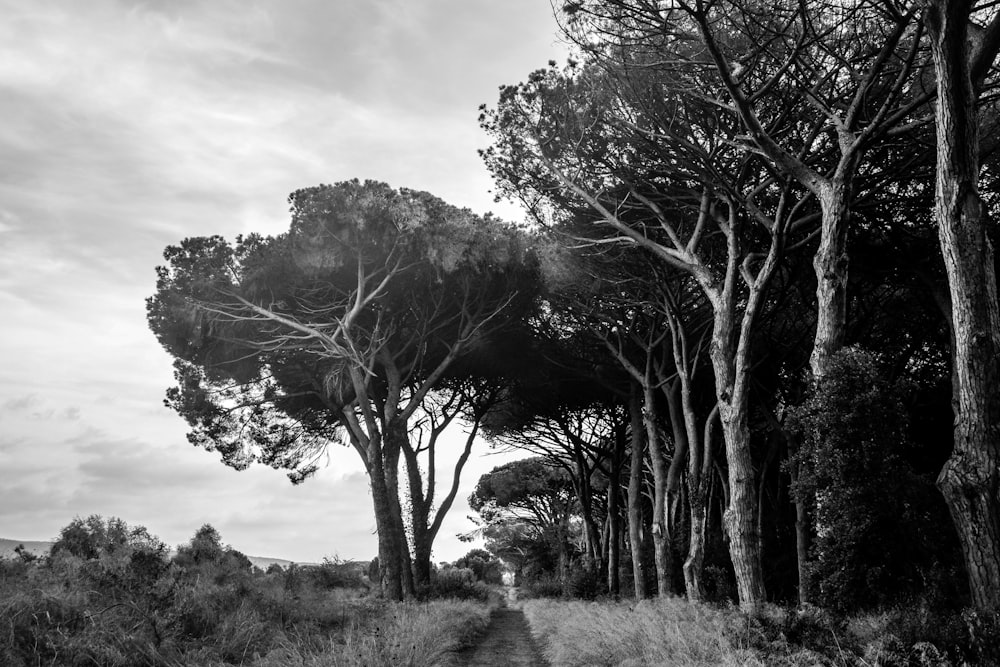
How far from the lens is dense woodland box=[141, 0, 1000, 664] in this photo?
1053cm

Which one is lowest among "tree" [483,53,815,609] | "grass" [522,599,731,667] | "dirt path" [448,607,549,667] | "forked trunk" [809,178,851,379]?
"dirt path" [448,607,549,667]

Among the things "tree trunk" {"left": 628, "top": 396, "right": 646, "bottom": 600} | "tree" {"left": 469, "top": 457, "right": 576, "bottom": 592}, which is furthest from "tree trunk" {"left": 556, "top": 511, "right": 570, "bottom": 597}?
"tree trunk" {"left": 628, "top": 396, "right": 646, "bottom": 600}

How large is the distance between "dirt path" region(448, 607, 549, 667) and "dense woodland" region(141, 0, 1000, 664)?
3.12 metres

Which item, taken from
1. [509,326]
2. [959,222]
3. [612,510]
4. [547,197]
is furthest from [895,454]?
[612,510]

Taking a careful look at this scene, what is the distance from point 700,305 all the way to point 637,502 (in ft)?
19.4

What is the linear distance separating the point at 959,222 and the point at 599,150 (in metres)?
7.69

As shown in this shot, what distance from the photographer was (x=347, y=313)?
61.4 ft

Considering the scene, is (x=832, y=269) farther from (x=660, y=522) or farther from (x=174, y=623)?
Result: (x=174, y=623)

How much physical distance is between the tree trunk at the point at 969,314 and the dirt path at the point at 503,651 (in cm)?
581

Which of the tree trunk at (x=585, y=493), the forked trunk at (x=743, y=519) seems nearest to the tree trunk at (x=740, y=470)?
the forked trunk at (x=743, y=519)

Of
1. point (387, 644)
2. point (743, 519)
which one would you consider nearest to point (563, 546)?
point (743, 519)

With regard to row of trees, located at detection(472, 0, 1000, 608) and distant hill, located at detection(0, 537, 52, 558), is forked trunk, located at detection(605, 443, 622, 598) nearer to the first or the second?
row of trees, located at detection(472, 0, 1000, 608)

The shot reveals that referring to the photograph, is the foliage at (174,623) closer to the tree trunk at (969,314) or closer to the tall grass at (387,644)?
the tall grass at (387,644)

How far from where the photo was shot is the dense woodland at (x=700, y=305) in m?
10.5
